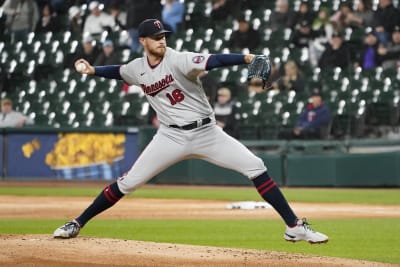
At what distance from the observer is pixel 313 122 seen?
16391 millimetres

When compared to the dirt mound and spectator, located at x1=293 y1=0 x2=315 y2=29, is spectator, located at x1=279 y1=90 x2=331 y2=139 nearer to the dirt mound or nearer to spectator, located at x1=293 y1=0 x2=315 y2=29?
spectator, located at x1=293 y1=0 x2=315 y2=29

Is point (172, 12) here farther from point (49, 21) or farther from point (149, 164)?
point (149, 164)

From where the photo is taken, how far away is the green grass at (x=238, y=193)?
14.2 metres

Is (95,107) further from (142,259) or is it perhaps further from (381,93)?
(142,259)

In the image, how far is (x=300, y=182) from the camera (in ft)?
54.7

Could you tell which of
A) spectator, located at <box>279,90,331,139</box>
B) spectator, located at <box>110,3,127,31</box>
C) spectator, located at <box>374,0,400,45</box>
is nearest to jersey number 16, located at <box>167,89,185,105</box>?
spectator, located at <box>279,90,331,139</box>

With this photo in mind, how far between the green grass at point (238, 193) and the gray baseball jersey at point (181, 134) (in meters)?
6.19

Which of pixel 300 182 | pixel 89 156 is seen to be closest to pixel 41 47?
pixel 89 156

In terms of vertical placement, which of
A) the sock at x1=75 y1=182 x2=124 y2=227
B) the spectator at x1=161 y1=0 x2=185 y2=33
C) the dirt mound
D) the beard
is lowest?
the dirt mound

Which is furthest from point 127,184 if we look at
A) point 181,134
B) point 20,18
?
point 20,18

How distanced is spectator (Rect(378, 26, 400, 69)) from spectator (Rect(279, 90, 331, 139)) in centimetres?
128

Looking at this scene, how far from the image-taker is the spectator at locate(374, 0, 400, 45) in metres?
16.9

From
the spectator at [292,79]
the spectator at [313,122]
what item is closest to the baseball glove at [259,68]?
the spectator at [313,122]

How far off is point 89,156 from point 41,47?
189 inches
